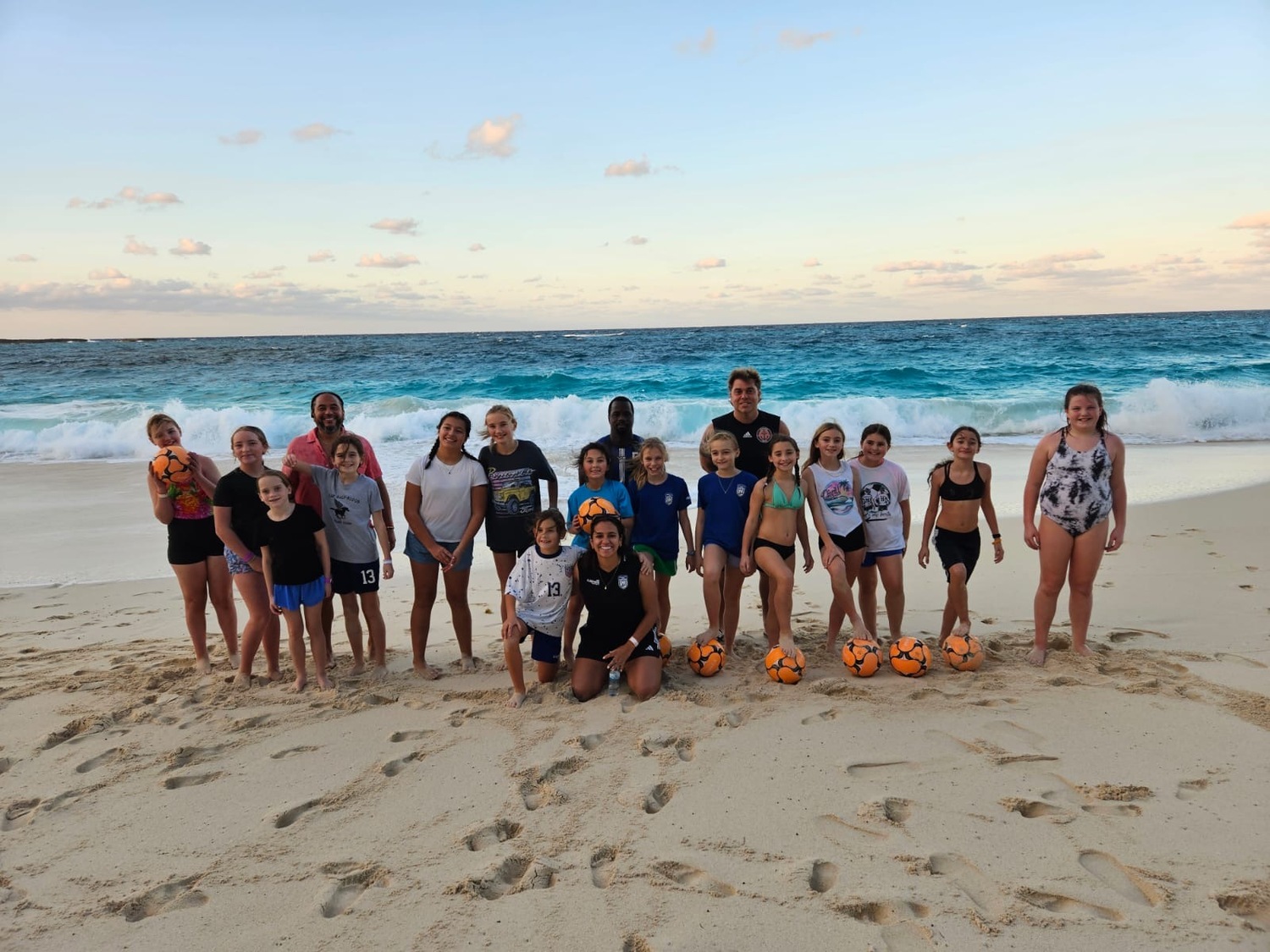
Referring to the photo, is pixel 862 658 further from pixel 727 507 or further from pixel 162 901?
pixel 162 901

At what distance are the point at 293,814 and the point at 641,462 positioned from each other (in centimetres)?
276

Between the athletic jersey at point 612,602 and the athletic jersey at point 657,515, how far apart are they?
36cm

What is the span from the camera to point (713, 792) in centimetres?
350

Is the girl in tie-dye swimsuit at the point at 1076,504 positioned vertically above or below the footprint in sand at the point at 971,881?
above

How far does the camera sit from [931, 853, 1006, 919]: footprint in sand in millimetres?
2723

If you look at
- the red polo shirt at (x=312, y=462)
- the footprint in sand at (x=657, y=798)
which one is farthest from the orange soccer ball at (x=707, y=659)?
the red polo shirt at (x=312, y=462)

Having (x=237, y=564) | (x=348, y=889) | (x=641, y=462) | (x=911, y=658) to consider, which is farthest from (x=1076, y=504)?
(x=237, y=564)

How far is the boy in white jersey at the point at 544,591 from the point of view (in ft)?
15.4

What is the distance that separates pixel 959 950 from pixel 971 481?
10.5ft

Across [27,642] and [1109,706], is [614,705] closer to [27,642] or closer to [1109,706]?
[1109,706]

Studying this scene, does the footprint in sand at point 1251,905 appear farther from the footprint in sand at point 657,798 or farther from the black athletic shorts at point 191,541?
the black athletic shorts at point 191,541

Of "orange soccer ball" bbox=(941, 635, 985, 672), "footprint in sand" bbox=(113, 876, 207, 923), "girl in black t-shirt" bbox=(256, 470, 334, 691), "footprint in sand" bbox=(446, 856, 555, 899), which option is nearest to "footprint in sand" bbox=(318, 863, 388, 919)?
"footprint in sand" bbox=(446, 856, 555, 899)

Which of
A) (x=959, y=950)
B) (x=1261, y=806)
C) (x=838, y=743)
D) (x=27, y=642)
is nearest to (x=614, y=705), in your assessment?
(x=838, y=743)

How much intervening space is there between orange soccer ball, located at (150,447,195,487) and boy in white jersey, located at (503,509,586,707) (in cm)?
216
